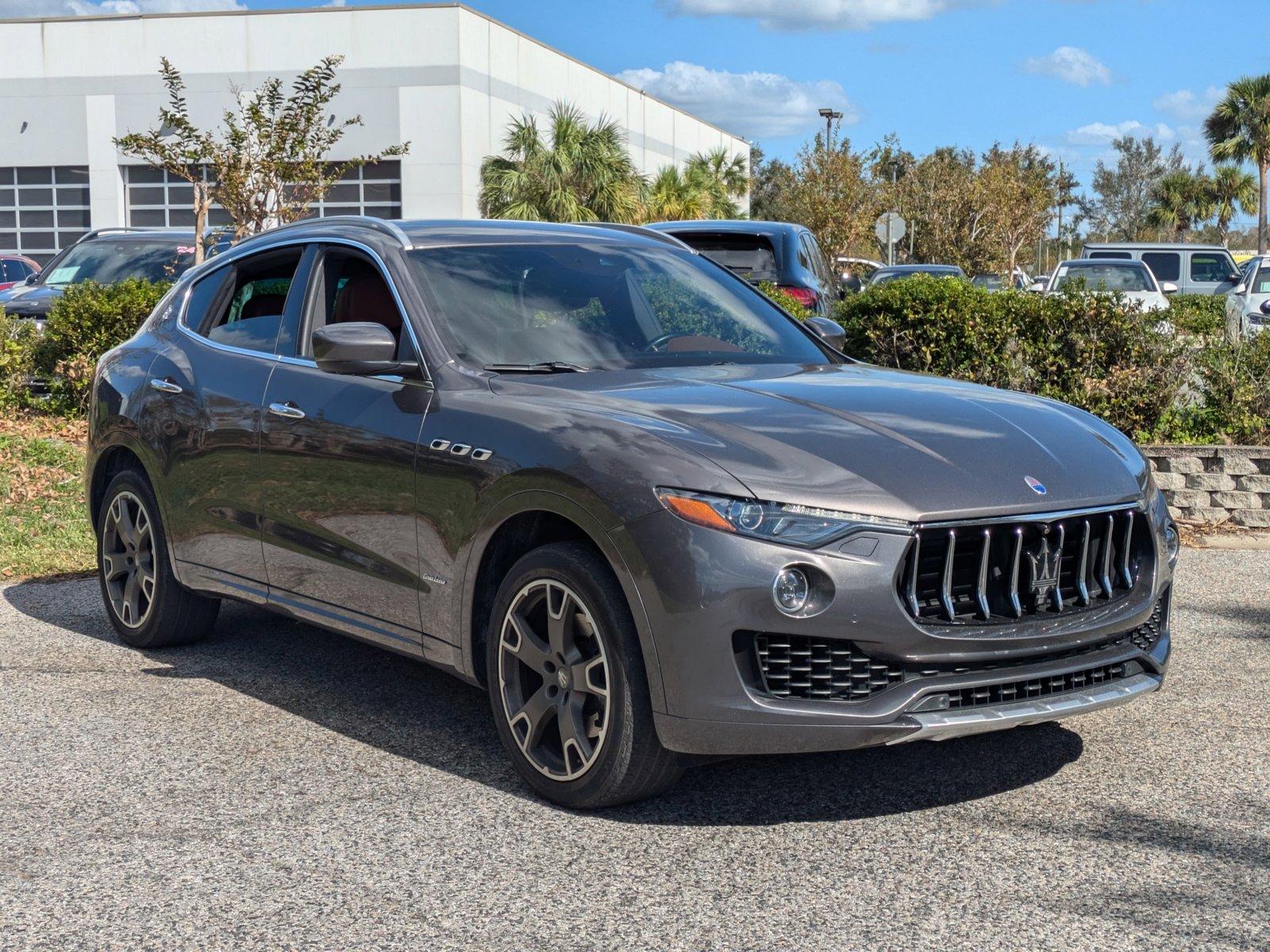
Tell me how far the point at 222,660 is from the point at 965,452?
3.49 meters

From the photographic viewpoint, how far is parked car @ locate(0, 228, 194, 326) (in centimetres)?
1584

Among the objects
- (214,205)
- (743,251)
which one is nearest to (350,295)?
(743,251)

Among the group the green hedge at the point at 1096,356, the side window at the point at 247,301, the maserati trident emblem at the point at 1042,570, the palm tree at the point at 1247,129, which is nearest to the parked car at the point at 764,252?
the green hedge at the point at 1096,356

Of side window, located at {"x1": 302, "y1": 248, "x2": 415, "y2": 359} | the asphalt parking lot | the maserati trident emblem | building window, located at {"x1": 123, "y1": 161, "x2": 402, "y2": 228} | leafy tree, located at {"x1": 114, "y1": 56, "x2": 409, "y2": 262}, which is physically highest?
Answer: building window, located at {"x1": 123, "y1": 161, "x2": 402, "y2": 228}

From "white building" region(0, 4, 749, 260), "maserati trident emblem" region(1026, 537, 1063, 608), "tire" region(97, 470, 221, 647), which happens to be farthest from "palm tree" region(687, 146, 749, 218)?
"maserati trident emblem" region(1026, 537, 1063, 608)

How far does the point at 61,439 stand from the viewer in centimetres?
1226

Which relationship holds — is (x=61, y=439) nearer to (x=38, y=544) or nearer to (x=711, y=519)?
(x=38, y=544)

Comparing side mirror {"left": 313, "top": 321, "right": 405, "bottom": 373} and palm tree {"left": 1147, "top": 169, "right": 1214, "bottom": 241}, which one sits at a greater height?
palm tree {"left": 1147, "top": 169, "right": 1214, "bottom": 241}

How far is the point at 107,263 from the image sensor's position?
16.6 m

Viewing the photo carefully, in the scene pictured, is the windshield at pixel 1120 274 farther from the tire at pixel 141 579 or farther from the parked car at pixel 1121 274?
the tire at pixel 141 579

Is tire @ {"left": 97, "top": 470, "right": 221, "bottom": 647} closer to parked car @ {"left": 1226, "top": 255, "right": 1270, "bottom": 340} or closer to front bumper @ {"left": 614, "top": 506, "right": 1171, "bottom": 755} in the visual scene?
front bumper @ {"left": 614, "top": 506, "right": 1171, "bottom": 755}

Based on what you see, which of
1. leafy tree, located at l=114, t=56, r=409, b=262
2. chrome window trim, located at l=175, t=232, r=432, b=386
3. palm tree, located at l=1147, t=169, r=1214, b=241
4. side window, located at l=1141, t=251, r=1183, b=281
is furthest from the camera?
palm tree, located at l=1147, t=169, r=1214, b=241

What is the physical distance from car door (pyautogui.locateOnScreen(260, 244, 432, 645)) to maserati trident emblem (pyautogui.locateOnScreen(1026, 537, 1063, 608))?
189 cm

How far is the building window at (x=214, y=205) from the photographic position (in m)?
40.3
